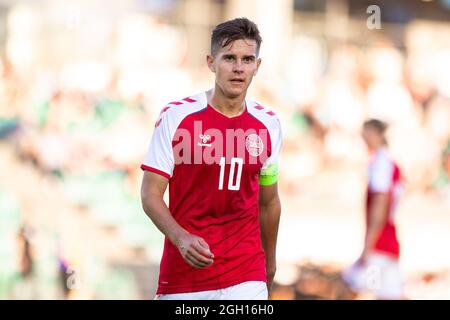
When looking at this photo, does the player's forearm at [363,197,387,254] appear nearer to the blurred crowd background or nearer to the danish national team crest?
the blurred crowd background

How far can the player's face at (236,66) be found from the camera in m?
6.34

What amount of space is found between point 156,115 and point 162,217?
937cm

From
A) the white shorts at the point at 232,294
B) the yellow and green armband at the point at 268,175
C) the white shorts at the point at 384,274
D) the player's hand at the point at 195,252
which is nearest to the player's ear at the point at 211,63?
the yellow and green armband at the point at 268,175

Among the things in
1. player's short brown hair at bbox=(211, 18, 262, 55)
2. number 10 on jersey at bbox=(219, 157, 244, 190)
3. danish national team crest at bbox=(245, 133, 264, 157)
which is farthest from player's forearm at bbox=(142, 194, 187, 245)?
player's short brown hair at bbox=(211, 18, 262, 55)

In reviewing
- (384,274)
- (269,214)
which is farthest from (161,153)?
(384,274)

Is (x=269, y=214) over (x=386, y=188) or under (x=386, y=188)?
over

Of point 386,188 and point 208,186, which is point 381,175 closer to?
point 386,188

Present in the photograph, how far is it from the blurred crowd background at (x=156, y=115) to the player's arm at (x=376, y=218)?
2553mm

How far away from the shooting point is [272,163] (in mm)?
6625

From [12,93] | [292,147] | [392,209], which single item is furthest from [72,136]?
[392,209]

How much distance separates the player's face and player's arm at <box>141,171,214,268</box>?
64 cm

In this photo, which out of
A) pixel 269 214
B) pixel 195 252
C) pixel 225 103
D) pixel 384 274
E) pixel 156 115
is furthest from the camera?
pixel 156 115

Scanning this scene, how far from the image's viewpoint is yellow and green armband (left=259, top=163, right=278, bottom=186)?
261 inches

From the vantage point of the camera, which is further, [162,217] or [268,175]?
[268,175]
